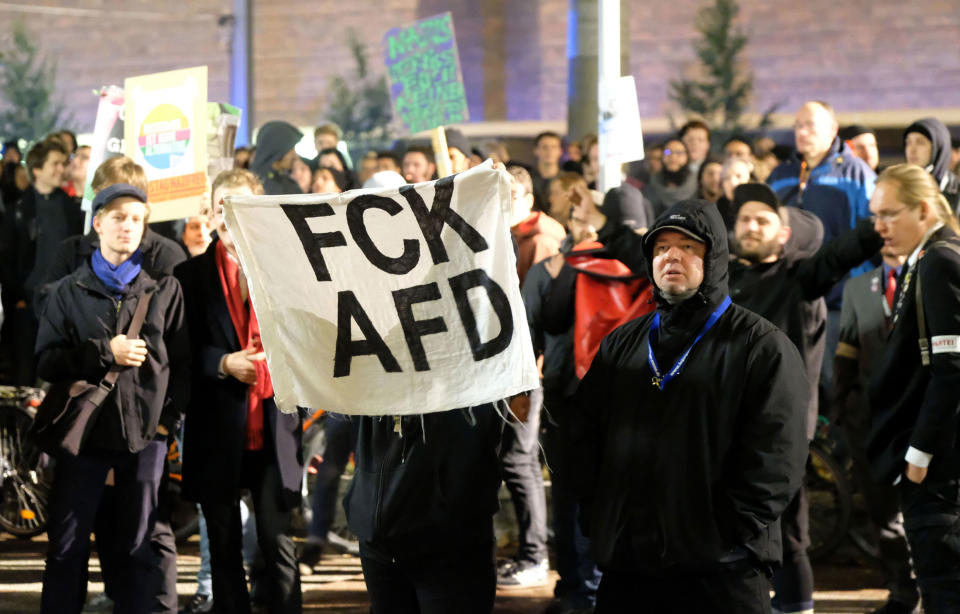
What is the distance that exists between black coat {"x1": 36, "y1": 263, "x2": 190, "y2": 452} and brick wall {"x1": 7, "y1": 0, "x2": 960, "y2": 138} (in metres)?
19.3

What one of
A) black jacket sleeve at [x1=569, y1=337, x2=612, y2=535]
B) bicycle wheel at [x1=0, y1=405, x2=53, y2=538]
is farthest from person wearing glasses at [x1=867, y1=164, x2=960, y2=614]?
bicycle wheel at [x1=0, y1=405, x2=53, y2=538]

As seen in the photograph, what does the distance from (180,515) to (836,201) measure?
185 inches

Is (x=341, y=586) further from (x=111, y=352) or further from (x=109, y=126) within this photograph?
(x=109, y=126)

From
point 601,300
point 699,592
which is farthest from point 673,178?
point 699,592

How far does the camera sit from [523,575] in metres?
6.96

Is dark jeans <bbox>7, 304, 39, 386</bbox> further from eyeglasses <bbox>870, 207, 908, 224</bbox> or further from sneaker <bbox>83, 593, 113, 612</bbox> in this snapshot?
eyeglasses <bbox>870, 207, 908, 224</bbox>

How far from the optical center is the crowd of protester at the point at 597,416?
382 centimetres

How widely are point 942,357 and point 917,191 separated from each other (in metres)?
0.75

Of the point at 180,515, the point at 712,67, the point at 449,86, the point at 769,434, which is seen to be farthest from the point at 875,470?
the point at 712,67

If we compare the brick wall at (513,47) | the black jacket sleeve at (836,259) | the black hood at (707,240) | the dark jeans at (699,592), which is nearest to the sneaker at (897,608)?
the black jacket sleeve at (836,259)

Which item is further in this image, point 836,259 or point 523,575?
point 523,575

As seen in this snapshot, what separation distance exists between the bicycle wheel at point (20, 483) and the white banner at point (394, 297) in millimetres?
4379

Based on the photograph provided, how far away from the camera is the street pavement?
21.5 ft

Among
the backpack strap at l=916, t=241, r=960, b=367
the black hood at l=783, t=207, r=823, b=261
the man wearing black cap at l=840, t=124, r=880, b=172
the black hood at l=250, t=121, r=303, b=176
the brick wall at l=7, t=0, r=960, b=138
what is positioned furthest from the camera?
the brick wall at l=7, t=0, r=960, b=138
